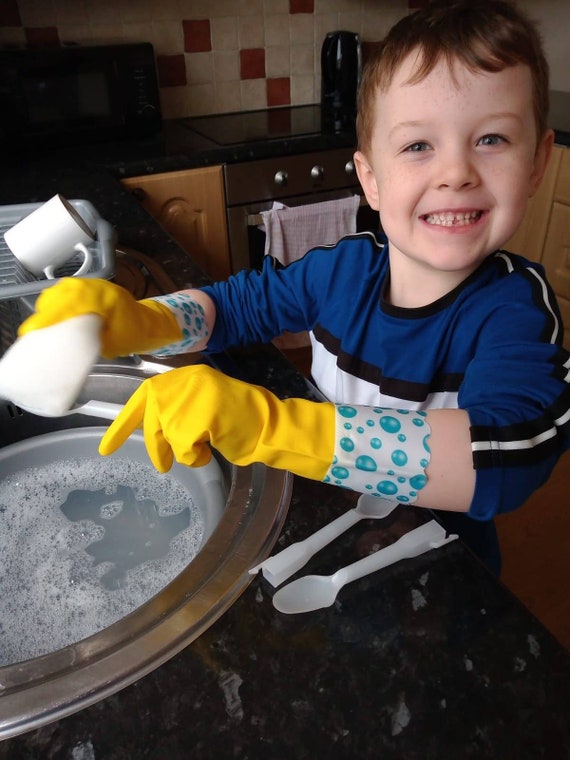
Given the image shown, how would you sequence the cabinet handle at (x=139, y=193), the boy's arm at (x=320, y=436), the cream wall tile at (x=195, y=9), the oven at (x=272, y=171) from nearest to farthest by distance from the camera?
the boy's arm at (x=320, y=436), the cabinet handle at (x=139, y=193), the oven at (x=272, y=171), the cream wall tile at (x=195, y=9)

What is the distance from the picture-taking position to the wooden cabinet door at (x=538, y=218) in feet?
6.54

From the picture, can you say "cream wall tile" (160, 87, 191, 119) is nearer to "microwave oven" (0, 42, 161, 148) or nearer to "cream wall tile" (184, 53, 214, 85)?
"cream wall tile" (184, 53, 214, 85)

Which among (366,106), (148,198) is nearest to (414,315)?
(366,106)

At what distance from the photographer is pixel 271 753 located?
0.38 metres

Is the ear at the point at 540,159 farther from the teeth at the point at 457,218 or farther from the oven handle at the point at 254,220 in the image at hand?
the oven handle at the point at 254,220

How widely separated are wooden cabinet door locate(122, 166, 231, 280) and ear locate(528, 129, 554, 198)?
1.25 meters

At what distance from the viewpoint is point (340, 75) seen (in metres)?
2.23

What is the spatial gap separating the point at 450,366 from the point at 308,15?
2.06m

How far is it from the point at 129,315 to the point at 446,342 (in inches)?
14.1

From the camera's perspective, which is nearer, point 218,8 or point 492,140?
point 492,140

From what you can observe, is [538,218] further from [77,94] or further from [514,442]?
[514,442]

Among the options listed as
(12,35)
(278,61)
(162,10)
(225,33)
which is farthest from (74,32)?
(278,61)

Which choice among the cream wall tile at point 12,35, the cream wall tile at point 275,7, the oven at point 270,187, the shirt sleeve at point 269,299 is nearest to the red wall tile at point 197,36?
the cream wall tile at point 275,7

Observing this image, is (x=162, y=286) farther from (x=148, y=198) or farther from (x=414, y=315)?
(x=148, y=198)
